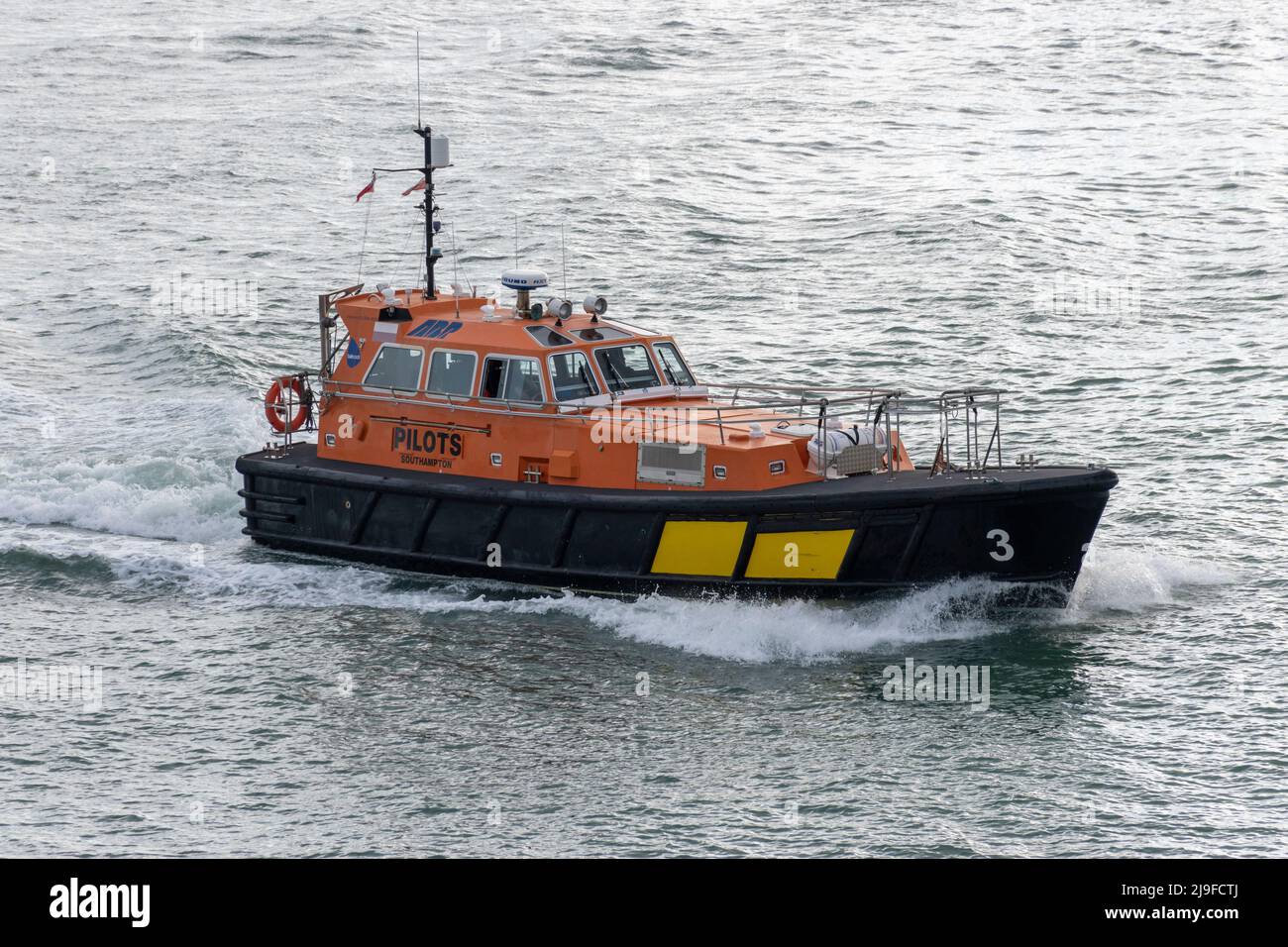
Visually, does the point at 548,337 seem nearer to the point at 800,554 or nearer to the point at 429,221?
the point at 429,221

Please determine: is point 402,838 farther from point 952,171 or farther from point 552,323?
point 952,171

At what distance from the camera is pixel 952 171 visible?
33188 mm

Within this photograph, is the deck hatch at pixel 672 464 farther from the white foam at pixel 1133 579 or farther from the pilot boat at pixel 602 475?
the white foam at pixel 1133 579

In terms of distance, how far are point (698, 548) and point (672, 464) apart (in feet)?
2.83

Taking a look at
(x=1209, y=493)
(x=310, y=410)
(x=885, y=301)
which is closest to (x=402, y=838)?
(x=310, y=410)

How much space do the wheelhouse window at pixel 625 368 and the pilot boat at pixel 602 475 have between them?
22 millimetres

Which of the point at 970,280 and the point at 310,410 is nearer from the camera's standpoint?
the point at 310,410

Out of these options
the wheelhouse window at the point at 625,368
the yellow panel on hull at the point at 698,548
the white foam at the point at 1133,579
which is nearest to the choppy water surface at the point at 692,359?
the white foam at the point at 1133,579

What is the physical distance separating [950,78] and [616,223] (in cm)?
1265

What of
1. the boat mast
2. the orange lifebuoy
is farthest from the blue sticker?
the orange lifebuoy

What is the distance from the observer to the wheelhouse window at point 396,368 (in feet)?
59.0

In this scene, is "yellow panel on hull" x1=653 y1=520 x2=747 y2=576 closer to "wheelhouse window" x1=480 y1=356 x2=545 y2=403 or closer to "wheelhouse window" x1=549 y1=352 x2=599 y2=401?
"wheelhouse window" x1=549 y1=352 x2=599 y2=401

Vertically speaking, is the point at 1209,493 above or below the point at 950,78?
below

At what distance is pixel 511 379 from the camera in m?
17.2
